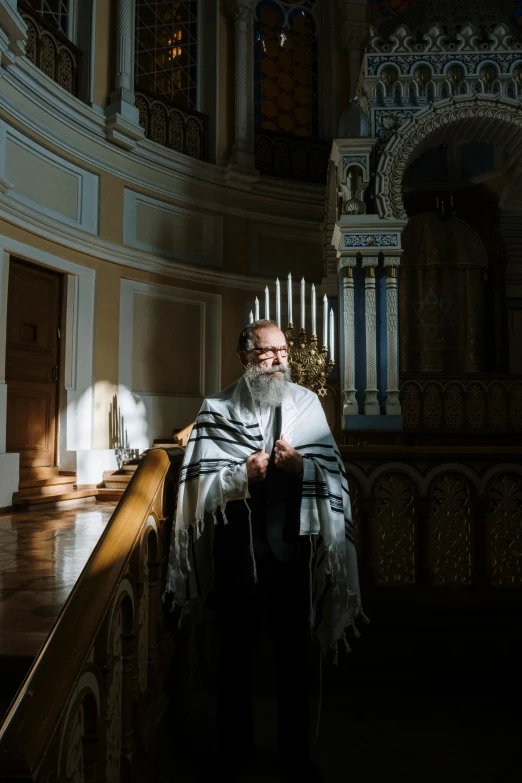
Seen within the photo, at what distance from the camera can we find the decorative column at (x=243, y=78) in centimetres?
896

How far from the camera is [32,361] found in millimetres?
6715

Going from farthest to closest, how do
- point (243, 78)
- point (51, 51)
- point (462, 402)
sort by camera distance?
point (243, 78)
point (51, 51)
point (462, 402)

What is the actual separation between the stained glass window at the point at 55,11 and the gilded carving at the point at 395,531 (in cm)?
699

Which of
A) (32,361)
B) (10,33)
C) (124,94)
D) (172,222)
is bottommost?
(32,361)

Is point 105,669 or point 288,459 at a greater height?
point 288,459

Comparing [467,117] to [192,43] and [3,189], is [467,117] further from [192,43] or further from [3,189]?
[192,43]

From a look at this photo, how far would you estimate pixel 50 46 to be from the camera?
700 centimetres

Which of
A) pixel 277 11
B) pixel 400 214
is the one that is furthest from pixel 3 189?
pixel 277 11

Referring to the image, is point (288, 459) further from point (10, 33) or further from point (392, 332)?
point (10, 33)

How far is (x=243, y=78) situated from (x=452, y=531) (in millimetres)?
8216

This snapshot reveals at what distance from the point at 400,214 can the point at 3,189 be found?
12.7 ft

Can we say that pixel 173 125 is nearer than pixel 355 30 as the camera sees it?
Yes

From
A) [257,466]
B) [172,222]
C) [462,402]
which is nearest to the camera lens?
[257,466]

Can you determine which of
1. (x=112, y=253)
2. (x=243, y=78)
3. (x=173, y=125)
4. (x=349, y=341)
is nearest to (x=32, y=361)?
(x=112, y=253)
